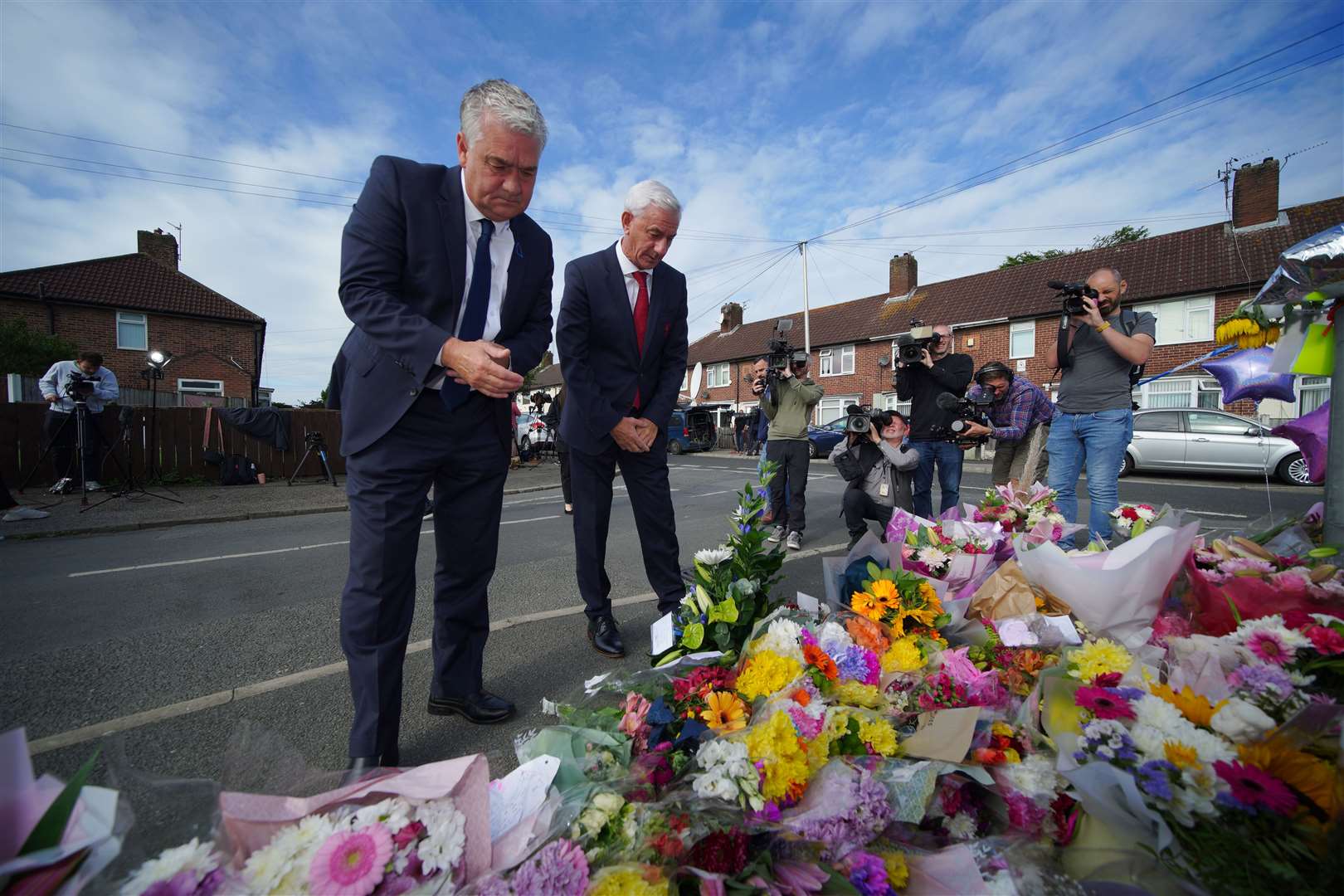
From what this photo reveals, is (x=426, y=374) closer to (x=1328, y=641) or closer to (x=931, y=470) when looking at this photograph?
(x=1328, y=641)

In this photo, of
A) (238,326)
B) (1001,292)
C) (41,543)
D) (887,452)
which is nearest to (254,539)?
(41,543)

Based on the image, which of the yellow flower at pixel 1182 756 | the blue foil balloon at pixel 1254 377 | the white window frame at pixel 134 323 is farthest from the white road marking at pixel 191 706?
the white window frame at pixel 134 323

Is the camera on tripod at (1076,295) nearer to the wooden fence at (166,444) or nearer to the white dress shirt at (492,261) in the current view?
the white dress shirt at (492,261)

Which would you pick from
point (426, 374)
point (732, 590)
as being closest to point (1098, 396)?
point (732, 590)

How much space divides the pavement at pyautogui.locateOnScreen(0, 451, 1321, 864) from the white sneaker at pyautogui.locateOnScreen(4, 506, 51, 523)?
1257 millimetres

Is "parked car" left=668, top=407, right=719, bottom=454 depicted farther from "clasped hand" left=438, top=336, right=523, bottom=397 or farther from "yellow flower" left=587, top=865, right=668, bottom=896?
"yellow flower" left=587, top=865, right=668, bottom=896

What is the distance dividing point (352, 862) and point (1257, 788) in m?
1.40

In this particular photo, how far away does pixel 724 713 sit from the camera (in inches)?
55.0

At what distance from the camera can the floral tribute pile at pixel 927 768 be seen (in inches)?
36.3

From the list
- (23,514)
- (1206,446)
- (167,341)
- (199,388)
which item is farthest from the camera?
(199,388)

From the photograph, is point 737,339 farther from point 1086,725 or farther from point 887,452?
point 1086,725

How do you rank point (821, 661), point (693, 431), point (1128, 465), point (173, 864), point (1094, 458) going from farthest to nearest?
point (693, 431), point (1128, 465), point (1094, 458), point (821, 661), point (173, 864)

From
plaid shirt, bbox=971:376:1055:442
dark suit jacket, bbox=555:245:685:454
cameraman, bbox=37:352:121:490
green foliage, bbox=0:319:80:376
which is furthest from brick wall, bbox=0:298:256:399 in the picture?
plaid shirt, bbox=971:376:1055:442

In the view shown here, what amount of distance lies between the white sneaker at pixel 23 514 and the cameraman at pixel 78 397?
669 mm
